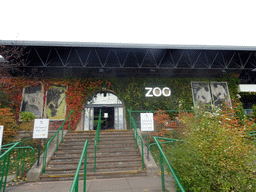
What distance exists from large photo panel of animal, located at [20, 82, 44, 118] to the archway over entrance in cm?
423

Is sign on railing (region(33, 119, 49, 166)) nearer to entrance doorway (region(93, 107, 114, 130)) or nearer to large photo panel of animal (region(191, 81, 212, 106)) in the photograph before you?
large photo panel of animal (region(191, 81, 212, 106))

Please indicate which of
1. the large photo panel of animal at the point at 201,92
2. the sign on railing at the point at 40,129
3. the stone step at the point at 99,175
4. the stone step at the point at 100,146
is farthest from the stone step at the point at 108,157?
the large photo panel of animal at the point at 201,92

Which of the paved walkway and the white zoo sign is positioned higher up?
the white zoo sign

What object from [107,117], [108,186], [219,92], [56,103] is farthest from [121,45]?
[107,117]

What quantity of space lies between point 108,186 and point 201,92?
36.6 ft

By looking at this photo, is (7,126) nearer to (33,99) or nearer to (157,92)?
(33,99)

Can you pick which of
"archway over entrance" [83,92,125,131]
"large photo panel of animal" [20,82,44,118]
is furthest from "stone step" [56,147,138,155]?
"archway over entrance" [83,92,125,131]

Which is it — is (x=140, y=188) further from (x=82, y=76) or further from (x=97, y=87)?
(x=82, y=76)

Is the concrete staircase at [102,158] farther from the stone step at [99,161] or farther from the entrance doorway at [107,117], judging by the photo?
the entrance doorway at [107,117]

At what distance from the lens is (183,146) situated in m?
3.08

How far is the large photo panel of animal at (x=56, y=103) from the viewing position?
36.6 feet

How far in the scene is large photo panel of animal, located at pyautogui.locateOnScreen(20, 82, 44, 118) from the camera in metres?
11.0

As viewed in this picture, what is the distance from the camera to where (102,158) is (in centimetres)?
618

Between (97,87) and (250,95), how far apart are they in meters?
14.3
